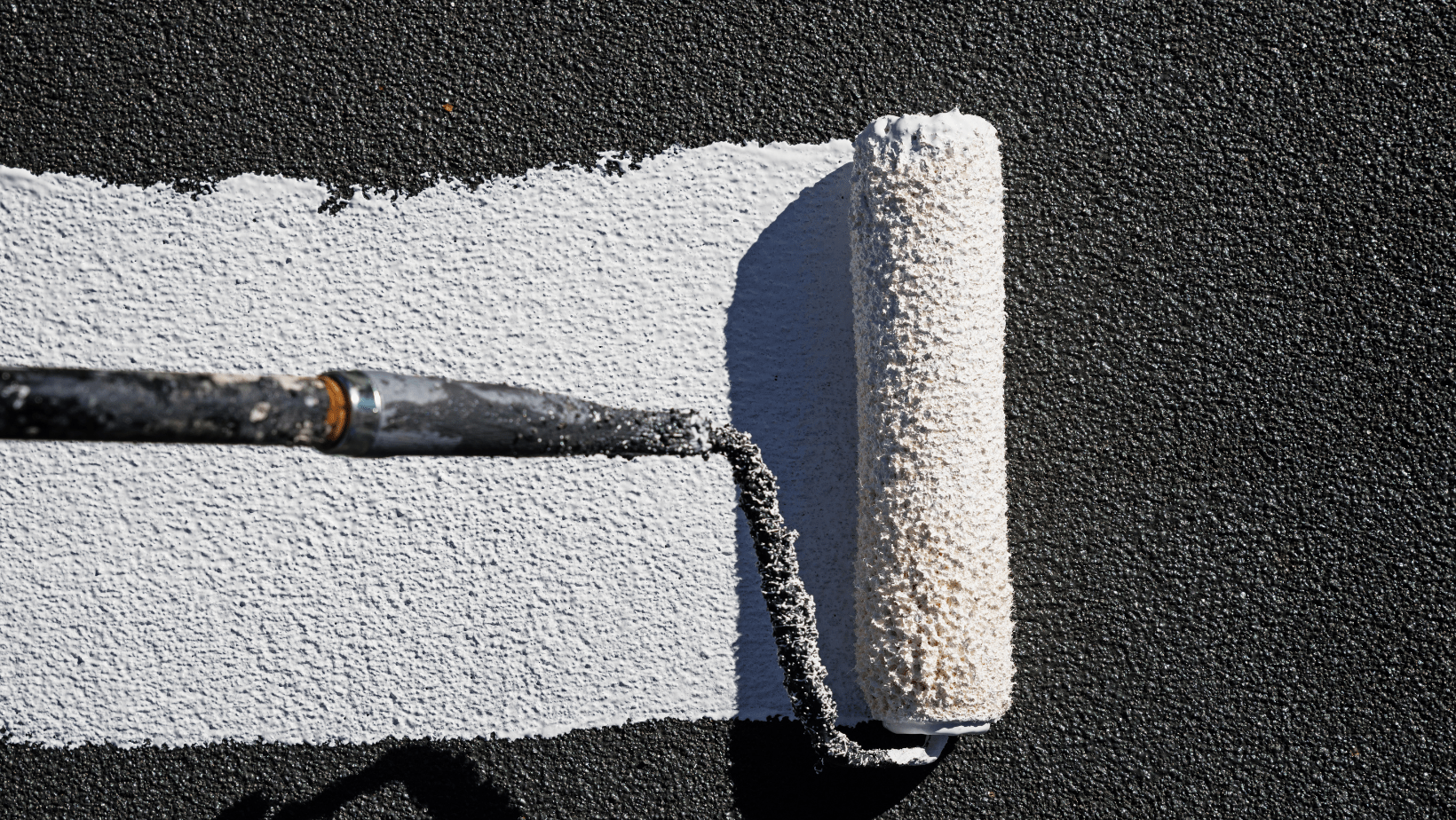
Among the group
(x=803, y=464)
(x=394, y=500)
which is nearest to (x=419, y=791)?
(x=394, y=500)

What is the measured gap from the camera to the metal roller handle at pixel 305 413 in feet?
2.43

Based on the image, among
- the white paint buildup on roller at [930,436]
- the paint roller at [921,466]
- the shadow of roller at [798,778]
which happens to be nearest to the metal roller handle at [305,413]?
the paint roller at [921,466]

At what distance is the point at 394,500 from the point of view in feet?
5.42

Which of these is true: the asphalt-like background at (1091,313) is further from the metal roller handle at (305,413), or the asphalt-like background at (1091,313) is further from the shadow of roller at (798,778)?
the metal roller handle at (305,413)

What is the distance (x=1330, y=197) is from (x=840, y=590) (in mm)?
1155

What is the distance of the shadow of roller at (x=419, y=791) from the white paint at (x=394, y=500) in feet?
0.17

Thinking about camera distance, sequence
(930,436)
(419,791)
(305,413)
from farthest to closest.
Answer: (419,791) → (930,436) → (305,413)

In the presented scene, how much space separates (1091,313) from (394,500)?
1.30 metres

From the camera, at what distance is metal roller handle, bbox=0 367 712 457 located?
2.43ft

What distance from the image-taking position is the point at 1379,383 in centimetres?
170

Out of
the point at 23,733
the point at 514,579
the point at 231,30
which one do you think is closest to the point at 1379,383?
the point at 514,579

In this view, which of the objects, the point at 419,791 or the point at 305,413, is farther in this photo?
the point at 419,791

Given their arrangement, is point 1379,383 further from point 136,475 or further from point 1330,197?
point 136,475

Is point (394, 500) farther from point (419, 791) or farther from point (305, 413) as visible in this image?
point (305, 413)
